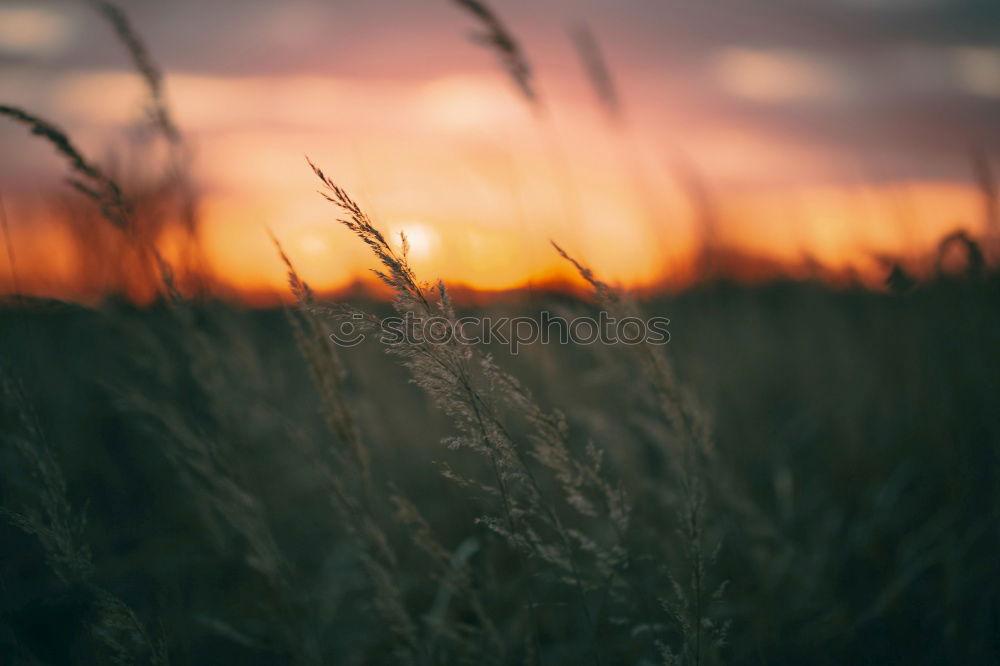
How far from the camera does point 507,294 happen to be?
322cm

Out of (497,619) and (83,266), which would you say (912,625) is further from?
(83,266)

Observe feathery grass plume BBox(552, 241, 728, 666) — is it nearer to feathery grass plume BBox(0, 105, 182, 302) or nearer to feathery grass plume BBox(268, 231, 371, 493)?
feathery grass plume BBox(268, 231, 371, 493)

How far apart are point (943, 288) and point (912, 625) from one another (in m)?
1.95

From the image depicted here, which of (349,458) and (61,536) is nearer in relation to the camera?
(61,536)

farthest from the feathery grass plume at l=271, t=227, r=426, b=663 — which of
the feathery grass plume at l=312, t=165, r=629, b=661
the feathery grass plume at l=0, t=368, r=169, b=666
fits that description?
the feathery grass plume at l=0, t=368, r=169, b=666

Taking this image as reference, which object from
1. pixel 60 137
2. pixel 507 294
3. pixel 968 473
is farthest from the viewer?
pixel 507 294

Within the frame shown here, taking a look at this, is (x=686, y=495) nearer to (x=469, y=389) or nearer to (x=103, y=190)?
(x=469, y=389)

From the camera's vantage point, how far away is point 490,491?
130cm

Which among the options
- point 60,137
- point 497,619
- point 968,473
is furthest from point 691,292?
point 60,137

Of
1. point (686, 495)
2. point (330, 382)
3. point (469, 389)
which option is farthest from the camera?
point (330, 382)

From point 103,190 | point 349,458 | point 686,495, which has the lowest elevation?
point 686,495

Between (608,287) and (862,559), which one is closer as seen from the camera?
(608,287)

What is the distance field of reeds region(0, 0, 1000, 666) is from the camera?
1.24m

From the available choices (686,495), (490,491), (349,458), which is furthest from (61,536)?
(686,495)
